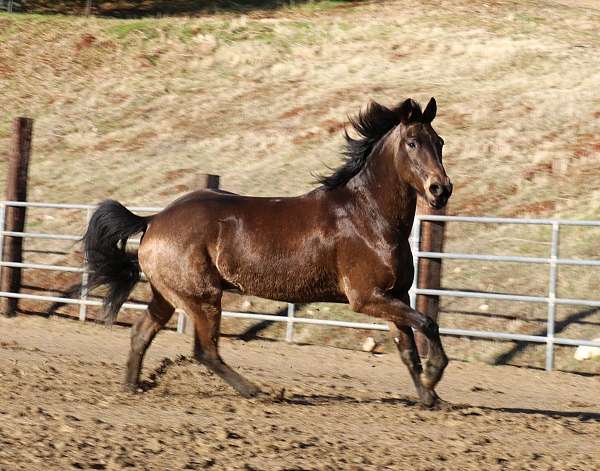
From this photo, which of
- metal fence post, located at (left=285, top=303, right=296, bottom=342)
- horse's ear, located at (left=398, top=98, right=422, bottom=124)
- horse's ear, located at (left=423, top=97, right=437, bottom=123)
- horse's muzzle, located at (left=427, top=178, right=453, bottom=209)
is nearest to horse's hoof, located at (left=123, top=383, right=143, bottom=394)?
horse's muzzle, located at (left=427, top=178, right=453, bottom=209)

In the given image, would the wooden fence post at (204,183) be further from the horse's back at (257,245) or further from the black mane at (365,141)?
the black mane at (365,141)

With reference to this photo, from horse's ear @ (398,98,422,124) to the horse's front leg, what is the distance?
116 centimetres

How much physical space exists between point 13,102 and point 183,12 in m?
9.47

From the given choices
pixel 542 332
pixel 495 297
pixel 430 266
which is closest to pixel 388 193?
pixel 495 297

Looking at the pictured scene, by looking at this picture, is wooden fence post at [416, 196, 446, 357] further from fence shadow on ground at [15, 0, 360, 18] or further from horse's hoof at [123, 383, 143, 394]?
fence shadow on ground at [15, 0, 360, 18]

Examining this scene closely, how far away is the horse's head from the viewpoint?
6273 mm

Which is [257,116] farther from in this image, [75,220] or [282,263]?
[282,263]

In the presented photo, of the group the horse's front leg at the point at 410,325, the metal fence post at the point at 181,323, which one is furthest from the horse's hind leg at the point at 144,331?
the metal fence post at the point at 181,323

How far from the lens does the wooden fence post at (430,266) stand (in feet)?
33.3

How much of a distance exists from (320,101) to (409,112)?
15.5m

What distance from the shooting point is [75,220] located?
53.2 ft

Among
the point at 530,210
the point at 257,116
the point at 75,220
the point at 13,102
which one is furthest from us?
the point at 13,102

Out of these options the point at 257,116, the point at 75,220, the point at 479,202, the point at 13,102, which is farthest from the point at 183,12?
the point at 479,202

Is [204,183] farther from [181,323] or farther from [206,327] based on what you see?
[206,327]
